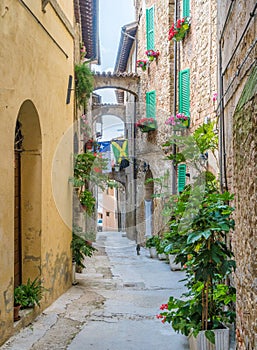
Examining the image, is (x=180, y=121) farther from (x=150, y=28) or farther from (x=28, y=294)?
(x=28, y=294)

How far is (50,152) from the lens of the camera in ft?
21.6

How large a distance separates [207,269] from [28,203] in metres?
2.89

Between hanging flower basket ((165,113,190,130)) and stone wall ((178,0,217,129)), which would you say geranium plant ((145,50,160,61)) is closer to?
stone wall ((178,0,217,129))

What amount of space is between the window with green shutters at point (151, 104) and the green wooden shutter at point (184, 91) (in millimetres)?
3402

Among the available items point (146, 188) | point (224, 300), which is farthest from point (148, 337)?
point (146, 188)

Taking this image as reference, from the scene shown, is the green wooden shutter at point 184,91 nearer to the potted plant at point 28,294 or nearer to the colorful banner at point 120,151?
the potted plant at point 28,294

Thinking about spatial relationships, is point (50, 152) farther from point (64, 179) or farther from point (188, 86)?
point (188, 86)

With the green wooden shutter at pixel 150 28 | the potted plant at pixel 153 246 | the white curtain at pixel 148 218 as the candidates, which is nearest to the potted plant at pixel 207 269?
the potted plant at pixel 153 246

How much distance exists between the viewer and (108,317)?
6172 mm

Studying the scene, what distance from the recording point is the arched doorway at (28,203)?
6.00m

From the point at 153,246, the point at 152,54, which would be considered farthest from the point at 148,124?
the point at 153,246

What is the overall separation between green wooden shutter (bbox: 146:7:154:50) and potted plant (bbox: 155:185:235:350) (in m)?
12.3

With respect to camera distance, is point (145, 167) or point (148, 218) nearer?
point (148, 218)

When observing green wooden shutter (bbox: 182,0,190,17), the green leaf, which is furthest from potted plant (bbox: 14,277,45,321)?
green wooden shutter (bbox: 182,0,190,17)
